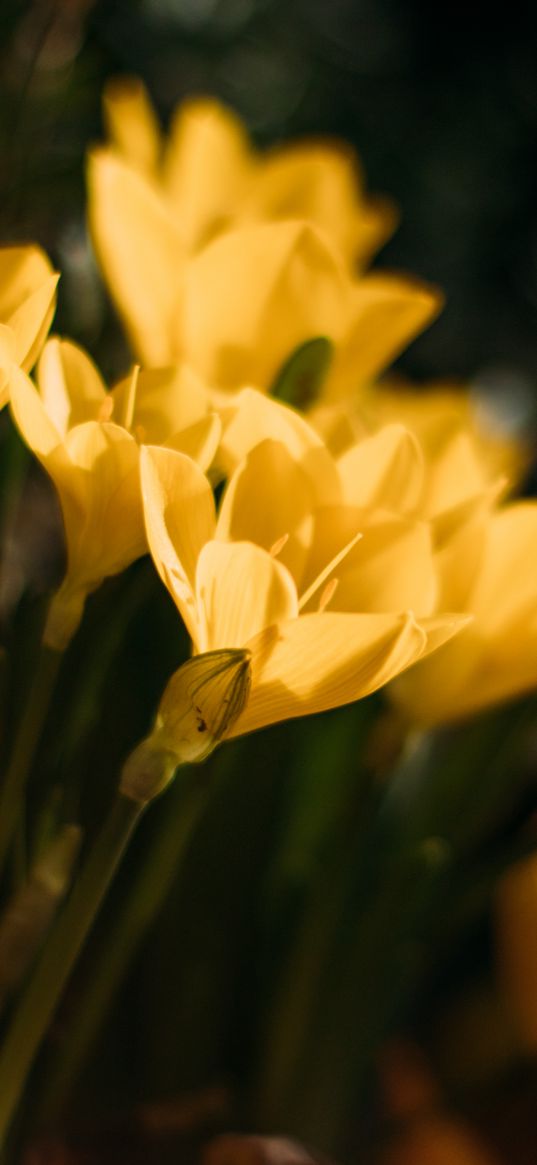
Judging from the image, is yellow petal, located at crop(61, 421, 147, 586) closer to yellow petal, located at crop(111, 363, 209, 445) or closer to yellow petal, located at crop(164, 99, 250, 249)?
yellow petal, located at crop(111, 363, 209, 445)

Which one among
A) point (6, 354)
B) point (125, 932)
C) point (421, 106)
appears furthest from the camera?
point (421, 106)

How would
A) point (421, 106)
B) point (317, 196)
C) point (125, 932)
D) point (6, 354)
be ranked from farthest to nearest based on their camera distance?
point (421, 106) → point (317, 196) → point (125, 932) → point (6, 354)

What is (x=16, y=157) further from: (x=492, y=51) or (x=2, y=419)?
(x=492, y=51)

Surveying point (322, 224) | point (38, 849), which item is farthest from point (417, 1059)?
point (322, 224)

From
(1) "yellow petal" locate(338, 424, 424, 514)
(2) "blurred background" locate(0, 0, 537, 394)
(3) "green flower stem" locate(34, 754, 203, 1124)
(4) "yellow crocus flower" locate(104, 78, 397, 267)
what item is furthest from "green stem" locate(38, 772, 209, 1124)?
(2) "blurred background" locate(0, 0, 537, 394)

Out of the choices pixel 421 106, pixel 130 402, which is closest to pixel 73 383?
pixel 130 402

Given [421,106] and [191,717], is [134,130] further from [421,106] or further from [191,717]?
[421,106]

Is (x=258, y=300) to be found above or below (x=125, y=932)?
above
